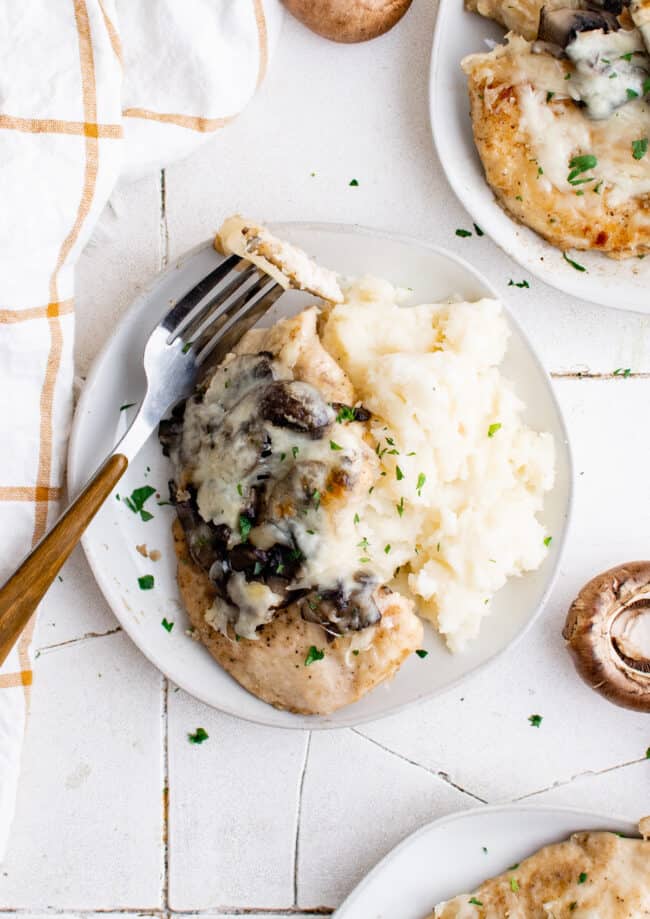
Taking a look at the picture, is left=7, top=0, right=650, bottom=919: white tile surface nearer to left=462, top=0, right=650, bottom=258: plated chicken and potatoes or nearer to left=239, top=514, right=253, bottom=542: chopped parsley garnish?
left=462, top=0, right=650, bottom=258: plated chicken and potatoes

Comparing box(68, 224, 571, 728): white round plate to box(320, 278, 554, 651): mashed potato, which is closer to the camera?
box(320, 278, 554, 651): mashed potato

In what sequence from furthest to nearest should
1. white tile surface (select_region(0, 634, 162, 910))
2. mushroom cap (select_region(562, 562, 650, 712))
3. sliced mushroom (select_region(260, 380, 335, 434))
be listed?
white tile surface (select_region(0, 634, 162, 910)) → mushroom cap (select_region(562, 562, 650, 712)) → sliced mushroom (select_region(260, 380, 335, 434))

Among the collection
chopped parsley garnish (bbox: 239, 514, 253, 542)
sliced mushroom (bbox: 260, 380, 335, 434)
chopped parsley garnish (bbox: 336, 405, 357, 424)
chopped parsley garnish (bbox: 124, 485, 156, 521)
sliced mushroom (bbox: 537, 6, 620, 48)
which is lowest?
chopped parsley garnish (bbox: 124, 485, 156, 521)

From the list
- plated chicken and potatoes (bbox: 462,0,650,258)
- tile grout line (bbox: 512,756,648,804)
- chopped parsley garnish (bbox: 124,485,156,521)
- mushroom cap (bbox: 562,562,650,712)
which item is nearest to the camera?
plated chicken and potatoes (bbox: 462,0,650,258)

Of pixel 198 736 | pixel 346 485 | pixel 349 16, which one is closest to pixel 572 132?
pixel 349 16

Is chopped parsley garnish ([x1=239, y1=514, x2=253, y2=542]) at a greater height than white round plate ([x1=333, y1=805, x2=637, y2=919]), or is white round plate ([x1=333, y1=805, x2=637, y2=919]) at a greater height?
chopped parsley garnish ([x1=239, y1=514, x2=253, y2=542])

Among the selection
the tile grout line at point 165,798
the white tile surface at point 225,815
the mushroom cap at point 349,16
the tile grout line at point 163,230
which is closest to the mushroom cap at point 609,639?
the white tile surface at point 225,815

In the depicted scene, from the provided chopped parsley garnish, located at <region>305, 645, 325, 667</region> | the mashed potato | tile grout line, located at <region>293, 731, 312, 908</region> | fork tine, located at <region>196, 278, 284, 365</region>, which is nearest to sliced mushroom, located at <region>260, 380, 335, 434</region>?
the mashed potato

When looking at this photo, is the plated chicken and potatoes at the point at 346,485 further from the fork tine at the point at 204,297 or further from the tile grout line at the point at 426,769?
the tile grout line at the point at 426,769
